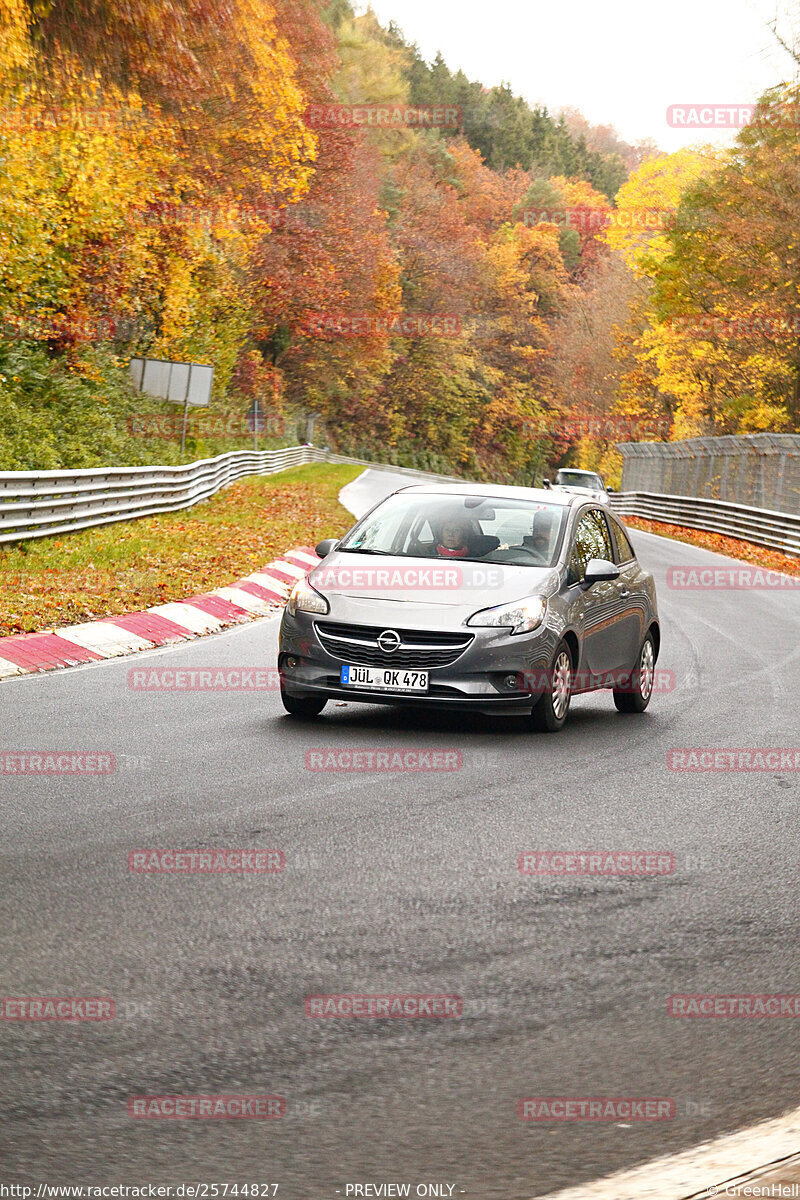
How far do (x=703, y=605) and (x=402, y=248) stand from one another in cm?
7180

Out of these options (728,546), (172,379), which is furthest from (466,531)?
(172,379)

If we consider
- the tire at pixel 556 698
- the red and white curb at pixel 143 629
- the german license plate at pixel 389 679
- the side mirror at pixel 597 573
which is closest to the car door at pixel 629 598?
the side mirror at pixel 597 573

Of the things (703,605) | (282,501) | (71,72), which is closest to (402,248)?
(282,501)

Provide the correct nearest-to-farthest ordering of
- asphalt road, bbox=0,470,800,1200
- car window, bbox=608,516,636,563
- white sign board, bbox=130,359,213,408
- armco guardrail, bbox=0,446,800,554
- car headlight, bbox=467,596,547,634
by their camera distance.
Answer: asphalt road, bbox=0,470,800,1200
car headlight, bbox=467,596,547,634
car window, bbox=608,516,636,563
armco guardrail, bbox=0,446,800,554
white sign board, bbox=130,359,213,408

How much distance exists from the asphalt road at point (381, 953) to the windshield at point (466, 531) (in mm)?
1608

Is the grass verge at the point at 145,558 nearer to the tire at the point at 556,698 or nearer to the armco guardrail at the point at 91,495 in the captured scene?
the armco guardrail at the point at 91,495

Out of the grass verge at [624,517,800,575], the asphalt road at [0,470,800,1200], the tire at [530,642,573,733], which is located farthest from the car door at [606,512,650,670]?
the grass verge at [624,517,800,575]

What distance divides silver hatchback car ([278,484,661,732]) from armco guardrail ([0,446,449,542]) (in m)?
8.60

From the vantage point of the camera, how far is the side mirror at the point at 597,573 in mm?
10836

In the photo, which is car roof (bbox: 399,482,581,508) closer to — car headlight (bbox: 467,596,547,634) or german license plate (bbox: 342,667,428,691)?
car headlight (bbox: 467,596,547,634)

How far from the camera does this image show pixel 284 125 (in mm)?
46562

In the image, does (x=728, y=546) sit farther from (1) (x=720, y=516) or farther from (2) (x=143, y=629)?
(2) (x=143, y=629)

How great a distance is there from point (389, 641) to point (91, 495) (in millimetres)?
14300

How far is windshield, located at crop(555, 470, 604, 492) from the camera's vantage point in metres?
42.6
